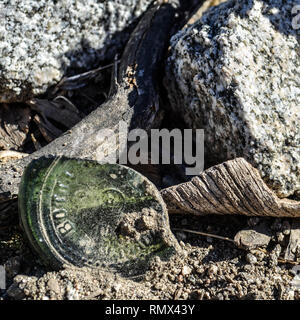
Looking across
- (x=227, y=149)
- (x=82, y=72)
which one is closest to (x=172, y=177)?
(x=227, y=149)

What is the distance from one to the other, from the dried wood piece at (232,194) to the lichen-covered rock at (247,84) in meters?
0.12

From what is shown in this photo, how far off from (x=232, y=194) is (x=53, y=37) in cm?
168

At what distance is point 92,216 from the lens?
106 inches

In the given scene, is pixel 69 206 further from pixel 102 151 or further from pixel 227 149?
pixel 227 149

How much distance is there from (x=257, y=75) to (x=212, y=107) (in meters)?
0.33

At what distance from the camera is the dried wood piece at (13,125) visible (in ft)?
11.1

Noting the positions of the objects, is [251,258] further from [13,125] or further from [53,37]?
[53,37]

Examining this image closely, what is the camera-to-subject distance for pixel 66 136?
310cm

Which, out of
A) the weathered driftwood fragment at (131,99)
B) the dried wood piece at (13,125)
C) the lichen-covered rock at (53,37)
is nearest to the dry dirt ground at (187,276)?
the weathered driftwood fragment at (131,99)

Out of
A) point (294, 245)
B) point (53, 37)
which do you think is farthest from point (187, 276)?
point (53, 37)

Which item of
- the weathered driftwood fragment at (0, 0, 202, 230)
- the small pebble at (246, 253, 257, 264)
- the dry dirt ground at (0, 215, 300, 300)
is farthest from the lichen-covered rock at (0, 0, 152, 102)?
the small pebble at (246, 253, 257, 264)

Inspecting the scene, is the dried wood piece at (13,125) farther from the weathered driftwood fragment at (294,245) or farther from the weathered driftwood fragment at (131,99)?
the weathered driftwood fragment at (294,245)

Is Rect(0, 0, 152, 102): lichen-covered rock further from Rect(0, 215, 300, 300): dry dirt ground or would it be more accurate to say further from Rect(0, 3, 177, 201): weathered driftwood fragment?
Rect(0, 215, 300, 300): dry dirt ground

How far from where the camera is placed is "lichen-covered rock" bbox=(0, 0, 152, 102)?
10.7ft
